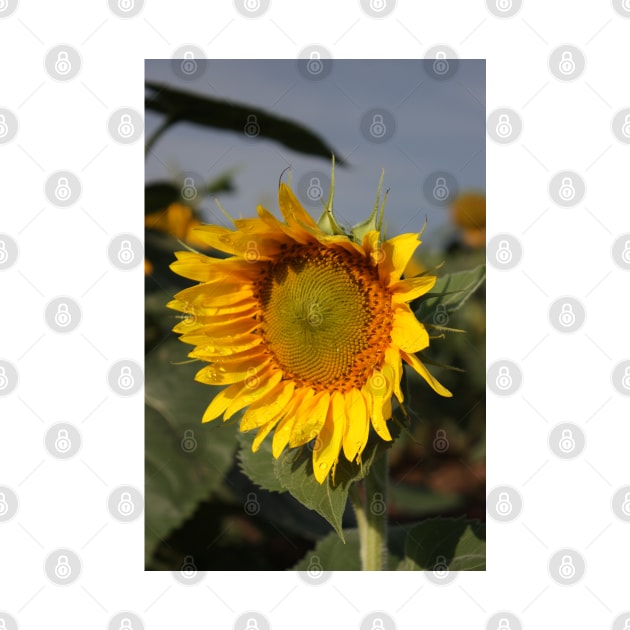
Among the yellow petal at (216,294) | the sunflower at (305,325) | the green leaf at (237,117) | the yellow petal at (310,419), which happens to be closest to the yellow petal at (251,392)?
the sunflower at (305,325)

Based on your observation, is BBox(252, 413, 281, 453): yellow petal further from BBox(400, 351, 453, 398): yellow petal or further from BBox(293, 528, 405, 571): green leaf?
BBox(293, 528, 405, 571): green leaf

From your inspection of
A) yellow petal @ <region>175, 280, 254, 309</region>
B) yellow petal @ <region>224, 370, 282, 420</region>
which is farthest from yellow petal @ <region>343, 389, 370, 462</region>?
yellow petal @ <region>175, 280, 254, 309</region>

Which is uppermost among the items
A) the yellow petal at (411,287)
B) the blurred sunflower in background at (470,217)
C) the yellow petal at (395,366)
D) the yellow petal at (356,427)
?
the blurred sunflower in background at (470,217)

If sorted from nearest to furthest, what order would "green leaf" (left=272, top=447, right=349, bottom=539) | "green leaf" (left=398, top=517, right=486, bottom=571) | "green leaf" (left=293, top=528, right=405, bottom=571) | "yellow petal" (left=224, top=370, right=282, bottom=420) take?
"green leaf" (left=272, top=447, right=349, bottom=539)
"yellow petal" (left=224, top=370, right=282, bottom=420)
"green leaf" (left=398, top=517, right=486, bottom=571)
"green leaf" (left=293, top=528, right=405, bottom=571)

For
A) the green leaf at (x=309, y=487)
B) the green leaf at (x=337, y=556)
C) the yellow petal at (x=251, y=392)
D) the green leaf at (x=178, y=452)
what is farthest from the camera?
the green leaf at (x=178, y=452)

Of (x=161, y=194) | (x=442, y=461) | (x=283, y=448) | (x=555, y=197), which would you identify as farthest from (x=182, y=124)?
(x=442, y=461)

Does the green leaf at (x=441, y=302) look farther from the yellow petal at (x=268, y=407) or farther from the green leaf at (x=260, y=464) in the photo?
the green leaf at (x=260, y=464)

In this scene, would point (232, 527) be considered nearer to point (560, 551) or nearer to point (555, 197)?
point (560, 551)
